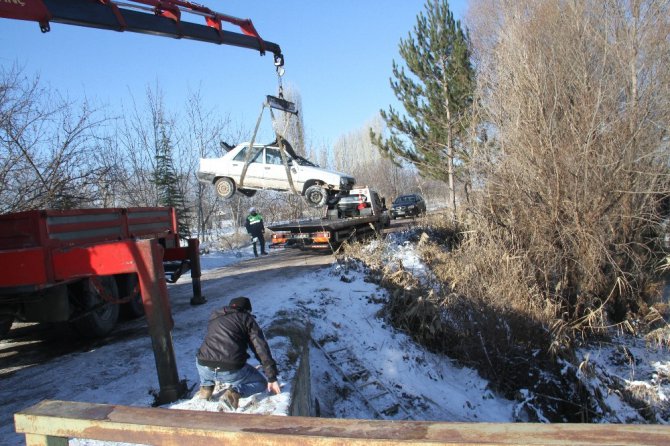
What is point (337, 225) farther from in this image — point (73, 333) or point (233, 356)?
point (233, 356)

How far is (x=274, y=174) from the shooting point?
14.4m

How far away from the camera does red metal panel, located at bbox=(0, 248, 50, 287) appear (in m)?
4.38

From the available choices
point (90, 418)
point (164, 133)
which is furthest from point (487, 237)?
point (164, 133)

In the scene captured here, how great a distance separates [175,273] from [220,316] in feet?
14.4

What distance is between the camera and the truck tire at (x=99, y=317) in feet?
19.7

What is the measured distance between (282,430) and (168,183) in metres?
19.6

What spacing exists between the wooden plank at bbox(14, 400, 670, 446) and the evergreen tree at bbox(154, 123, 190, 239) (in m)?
17.7

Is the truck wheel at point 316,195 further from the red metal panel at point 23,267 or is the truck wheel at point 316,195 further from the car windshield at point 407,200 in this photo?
the car windshield at point 407,200

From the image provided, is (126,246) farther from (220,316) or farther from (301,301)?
(301,301)

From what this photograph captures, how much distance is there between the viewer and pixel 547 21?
1133 cm

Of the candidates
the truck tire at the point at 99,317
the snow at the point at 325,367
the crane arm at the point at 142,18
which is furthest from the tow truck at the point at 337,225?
the truck tire at the point at 99,317

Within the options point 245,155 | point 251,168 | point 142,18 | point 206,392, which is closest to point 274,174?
point 251,168

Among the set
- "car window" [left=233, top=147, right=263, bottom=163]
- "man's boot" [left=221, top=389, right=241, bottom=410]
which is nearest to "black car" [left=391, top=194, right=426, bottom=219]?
"car window" [left=233, top=147, right=263, bottom=163]

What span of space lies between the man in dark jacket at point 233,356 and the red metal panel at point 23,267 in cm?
160
